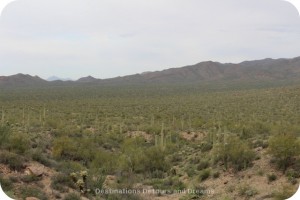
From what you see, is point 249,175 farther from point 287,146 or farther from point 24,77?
point 24,77

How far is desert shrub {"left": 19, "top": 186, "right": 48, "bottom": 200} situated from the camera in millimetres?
8742

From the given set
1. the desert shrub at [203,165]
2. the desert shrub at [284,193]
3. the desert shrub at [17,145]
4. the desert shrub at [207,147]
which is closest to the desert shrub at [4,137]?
the desert shrub at [17,145]

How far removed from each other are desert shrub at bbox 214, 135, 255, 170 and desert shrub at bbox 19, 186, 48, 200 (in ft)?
17.0

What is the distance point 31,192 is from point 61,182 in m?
1.13

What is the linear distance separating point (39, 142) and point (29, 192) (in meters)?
5.52

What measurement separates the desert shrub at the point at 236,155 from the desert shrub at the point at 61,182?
4.37 m

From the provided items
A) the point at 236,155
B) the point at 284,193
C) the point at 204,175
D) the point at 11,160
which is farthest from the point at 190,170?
the point at 11,160

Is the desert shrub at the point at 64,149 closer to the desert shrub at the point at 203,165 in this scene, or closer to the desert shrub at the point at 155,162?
the desert shrub at the point at 155,162

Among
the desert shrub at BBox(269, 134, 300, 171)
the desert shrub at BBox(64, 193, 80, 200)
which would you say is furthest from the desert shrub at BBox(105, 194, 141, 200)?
the desert shrub at BBox(269, 134, 300, 171)

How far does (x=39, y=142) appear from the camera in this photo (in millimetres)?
14203

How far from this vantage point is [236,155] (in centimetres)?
1177

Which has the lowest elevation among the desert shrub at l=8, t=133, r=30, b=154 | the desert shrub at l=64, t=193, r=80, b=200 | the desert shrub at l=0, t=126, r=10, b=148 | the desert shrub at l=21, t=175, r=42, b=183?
the desert shrub at l=64, t=193, r=80, b=200

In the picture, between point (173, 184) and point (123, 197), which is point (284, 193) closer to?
point (173, 184)

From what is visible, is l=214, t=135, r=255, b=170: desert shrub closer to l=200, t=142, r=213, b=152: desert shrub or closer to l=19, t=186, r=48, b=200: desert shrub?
l=200, t=142, r=213, b=152: desert shrub
